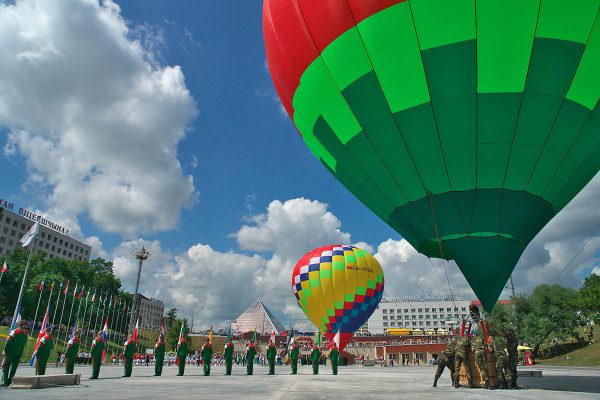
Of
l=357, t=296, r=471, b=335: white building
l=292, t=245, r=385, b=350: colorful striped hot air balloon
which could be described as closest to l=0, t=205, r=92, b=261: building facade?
l=292, t=245, r=385, b=350: colorful striped hot air balloon

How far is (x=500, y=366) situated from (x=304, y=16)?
1269 centimetres

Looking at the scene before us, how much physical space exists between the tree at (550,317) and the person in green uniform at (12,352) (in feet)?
215

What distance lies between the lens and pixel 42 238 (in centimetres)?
13138

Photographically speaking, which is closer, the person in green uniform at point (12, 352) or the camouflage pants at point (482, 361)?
the person in green uniform at point (12, 352)

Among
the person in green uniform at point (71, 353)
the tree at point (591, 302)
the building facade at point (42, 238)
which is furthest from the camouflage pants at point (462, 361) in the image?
the building facade at point (42, 238)

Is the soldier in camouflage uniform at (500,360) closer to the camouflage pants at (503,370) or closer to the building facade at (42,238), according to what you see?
the camouflage pants at (503,370)

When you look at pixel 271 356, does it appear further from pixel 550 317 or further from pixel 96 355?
pixel 550 317

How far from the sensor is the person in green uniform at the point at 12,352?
11.2 metres

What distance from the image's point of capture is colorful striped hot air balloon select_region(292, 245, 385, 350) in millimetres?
36031

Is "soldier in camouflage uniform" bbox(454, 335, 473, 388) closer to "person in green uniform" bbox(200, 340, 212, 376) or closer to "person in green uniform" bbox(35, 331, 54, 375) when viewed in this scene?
"person in green uniform" bbox(200, 340, 212, 376)

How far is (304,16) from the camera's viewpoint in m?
13.5

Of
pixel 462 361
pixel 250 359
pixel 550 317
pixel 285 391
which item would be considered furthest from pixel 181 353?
pixel 550 317

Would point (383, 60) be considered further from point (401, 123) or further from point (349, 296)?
point (349, 296)

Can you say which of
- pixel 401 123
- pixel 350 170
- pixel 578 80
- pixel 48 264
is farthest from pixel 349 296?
pixel 48 264
